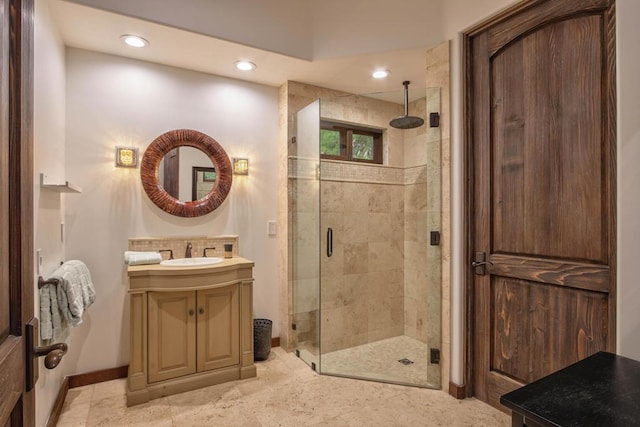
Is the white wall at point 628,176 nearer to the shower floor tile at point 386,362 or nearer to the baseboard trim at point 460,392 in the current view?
the baseboard trim at point 460,392

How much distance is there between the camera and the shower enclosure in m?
3.07

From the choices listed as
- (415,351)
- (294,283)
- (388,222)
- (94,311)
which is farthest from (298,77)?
(415,351)

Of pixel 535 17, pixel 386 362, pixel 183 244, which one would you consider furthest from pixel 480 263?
pixel 183 244

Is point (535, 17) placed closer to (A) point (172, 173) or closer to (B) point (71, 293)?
(A) point (172, 173)

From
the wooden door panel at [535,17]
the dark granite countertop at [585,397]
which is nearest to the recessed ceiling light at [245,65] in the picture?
Result: the wooden door panel at [535,17]

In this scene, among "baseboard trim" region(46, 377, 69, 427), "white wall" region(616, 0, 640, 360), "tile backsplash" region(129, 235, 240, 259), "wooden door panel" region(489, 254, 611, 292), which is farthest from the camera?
"tile backsplash" region(129, 235, 240, 259)

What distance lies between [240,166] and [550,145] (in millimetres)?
2309

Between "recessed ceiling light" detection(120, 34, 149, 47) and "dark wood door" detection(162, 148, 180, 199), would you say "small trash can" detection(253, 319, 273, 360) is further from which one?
"recessed ceiling light" detection(120, 34, 149, 47)

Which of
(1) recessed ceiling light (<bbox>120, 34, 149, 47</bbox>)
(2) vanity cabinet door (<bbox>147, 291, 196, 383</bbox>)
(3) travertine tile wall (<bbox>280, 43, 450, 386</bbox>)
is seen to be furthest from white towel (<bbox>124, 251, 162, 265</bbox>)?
(1) recessed ceiling light (<bbox>120, 34, 149, 47</bbox>)

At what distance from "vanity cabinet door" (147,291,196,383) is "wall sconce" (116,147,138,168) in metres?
1.03

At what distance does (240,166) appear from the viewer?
3105 mm

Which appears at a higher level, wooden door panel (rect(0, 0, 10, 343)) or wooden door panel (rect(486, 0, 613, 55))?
wooden door panel (rect(486, 0, 613, 55))

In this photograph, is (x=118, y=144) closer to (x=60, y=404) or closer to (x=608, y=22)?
(x=60, y=404)

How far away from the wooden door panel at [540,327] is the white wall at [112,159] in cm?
208
